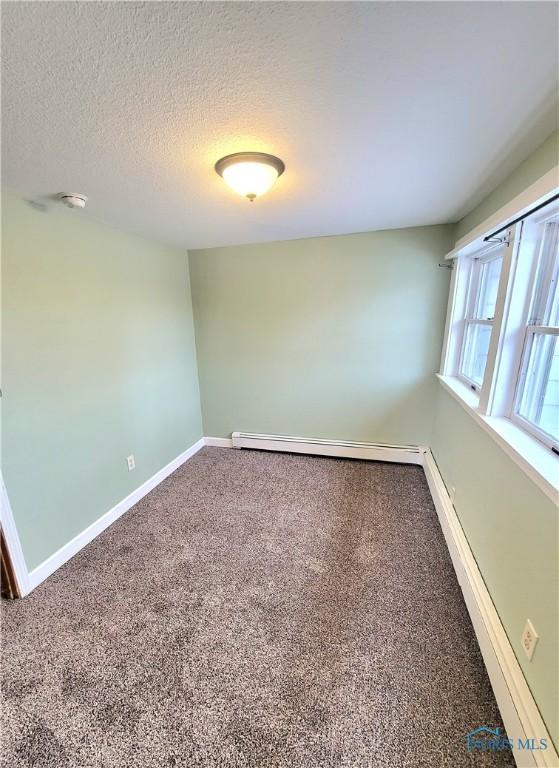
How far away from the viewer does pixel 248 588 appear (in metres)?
1.75

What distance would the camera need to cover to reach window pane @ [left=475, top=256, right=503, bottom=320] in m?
2.05

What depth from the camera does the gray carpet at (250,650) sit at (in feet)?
3.62

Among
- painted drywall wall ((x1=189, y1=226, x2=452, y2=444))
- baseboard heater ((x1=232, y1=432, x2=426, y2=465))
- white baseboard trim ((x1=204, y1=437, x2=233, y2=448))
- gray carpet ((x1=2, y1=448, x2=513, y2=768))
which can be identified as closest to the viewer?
A: gray carpet ((x1=2, y1=448, x2=513, y2=768))

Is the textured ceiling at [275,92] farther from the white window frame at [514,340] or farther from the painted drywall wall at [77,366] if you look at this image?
the painted drywall wall at [77,366]

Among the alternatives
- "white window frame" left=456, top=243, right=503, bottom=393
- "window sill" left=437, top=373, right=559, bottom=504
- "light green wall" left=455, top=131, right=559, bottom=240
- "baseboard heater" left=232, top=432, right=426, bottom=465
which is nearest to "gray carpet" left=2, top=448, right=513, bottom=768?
"baseboard heater" left=232, top=432, right=426, bottom=465

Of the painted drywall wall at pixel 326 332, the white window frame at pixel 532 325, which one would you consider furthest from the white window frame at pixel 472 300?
the white window frame at pixel 532 325

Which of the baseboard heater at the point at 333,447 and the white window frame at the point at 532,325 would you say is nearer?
the white window frame at the point at 532,325

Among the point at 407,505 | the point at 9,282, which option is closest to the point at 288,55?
the point at 9,282

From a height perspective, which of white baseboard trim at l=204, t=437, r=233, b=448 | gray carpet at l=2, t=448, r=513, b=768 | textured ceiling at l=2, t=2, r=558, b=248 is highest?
textured ceiling at l=2, t=2, r=558, b=248

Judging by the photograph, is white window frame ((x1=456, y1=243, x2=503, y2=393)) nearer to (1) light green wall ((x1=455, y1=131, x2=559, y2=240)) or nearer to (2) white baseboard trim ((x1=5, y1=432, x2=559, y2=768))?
(1) light green wall ((x1=455, y1=131, x2=559, y2=240))

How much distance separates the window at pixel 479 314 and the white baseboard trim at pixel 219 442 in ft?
8.08

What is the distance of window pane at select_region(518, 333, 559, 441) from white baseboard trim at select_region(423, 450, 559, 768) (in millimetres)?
845

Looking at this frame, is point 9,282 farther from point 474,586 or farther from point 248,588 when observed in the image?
point 474,586

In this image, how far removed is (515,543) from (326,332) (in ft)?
7.06
